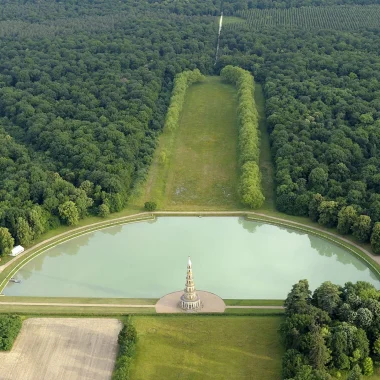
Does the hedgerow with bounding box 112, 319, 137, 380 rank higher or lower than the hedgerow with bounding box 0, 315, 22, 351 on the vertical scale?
higher

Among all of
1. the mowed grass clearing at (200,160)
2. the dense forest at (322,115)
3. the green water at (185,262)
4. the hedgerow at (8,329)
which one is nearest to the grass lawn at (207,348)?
the green water at (185,262)

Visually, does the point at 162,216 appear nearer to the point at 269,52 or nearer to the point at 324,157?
the point at 324,157

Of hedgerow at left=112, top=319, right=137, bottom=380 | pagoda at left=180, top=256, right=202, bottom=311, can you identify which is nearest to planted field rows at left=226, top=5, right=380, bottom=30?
pagoda at left=180, top=256, right=202, bottom=311

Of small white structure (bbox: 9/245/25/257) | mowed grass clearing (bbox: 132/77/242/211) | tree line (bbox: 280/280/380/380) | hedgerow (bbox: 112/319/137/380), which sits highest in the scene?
tree line (bbox: 280/280/380/380)

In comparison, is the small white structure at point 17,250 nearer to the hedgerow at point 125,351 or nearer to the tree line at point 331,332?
the hedgerow at point 125,351

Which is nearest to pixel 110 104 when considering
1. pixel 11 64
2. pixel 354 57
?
pixel 11 64

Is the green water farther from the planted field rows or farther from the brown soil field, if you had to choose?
the planted field rows
